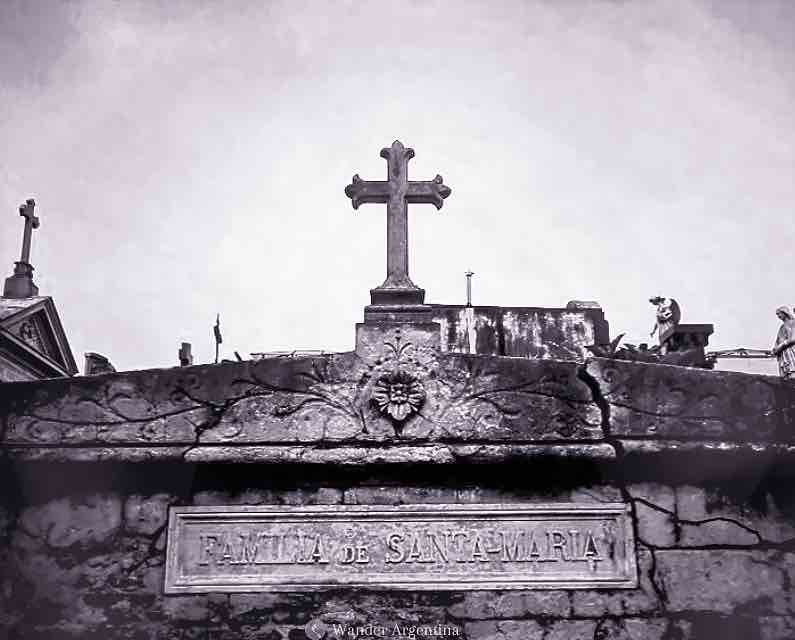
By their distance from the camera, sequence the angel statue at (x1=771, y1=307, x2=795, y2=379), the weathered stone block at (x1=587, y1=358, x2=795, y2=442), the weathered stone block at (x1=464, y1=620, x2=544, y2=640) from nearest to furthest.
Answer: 1. the weathered stone block at (x1=464, y1=620, x2=544, y2=640)
2. the weathered stone block at (x1=587, y1=358, x2=795, y2=442)
3. the angel statue at (x1=771, y1=307, x2=795, y2=379)

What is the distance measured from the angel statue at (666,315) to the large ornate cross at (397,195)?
7.21 metres

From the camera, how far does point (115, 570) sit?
12.2 feet

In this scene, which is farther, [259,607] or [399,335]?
[399,335]

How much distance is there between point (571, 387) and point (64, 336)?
14024 millimetres

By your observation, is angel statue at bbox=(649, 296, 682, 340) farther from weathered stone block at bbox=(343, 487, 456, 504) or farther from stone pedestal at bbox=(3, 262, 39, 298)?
stone pedestal at bbox=(3, 262, 39, 298)

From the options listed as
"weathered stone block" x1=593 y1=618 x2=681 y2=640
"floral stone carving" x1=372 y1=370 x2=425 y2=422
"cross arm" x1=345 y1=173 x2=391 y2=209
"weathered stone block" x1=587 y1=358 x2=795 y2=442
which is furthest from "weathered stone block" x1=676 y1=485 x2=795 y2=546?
"cross arm" x1=345 y1=173 x2=391 y2=209

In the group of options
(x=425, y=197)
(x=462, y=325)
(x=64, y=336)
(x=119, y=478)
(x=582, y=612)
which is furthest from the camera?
(x=64, y=336)

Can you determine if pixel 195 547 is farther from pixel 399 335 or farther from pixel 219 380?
pixel 399 335

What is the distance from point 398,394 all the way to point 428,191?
1.26m

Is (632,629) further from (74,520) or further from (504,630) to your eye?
(74,520)

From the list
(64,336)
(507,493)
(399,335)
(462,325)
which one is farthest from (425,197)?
(64,336)

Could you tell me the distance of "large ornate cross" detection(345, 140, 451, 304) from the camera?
4.38 metres

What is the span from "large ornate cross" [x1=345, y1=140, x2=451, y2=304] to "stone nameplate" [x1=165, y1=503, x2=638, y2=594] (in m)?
1.25

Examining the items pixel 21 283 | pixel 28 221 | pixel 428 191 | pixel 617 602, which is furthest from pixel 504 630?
pixel 21 283
